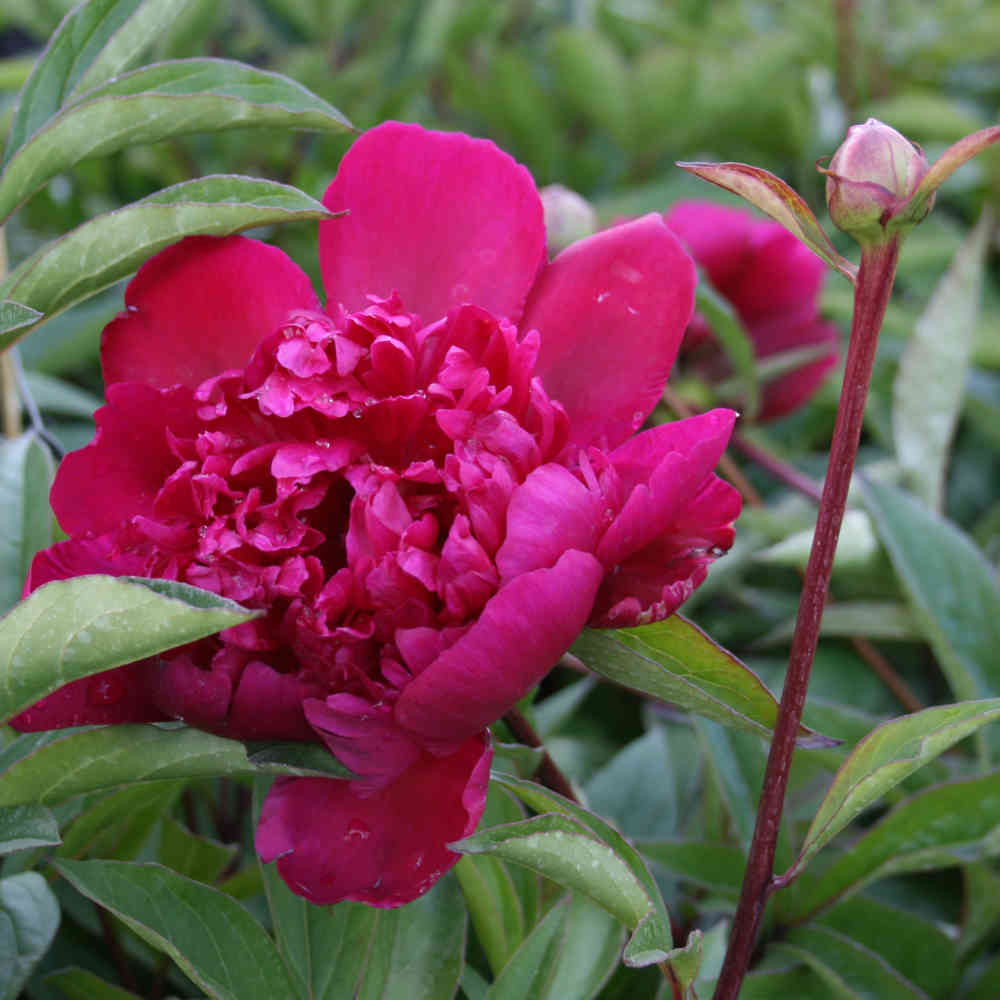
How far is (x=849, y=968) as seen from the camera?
1.77ft

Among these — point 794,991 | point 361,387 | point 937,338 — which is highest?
point 361,387

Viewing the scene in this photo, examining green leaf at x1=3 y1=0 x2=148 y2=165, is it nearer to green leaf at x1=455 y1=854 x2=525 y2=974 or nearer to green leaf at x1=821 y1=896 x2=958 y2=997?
green leaf at x1=455 y1=854 x2=525 y2=974

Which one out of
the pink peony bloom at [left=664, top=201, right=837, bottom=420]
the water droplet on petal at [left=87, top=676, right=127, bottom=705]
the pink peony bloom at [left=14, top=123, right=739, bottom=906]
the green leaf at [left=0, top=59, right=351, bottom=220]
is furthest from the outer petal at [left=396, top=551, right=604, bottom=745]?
the pink peony bloom at [left=664, top=201, right=837, bottom=420]

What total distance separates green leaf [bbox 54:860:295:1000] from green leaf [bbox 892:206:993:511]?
60cm

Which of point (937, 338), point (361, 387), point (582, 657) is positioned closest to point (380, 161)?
point (361, 387)

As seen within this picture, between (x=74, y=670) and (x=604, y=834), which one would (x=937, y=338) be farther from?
(x=74, y=670)

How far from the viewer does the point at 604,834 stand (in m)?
0.42

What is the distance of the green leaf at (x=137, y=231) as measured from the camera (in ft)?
1.41

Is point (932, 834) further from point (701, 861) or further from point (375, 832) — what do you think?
point (375, 832)

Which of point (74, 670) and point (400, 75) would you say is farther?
point (400, 75)

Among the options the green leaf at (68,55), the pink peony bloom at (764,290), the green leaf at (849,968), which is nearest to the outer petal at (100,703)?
the green leaf at (68,55)

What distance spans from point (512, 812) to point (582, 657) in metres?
0.11

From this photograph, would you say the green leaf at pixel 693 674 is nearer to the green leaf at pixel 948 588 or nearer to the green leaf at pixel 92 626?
the green leaf at pixel 92 626

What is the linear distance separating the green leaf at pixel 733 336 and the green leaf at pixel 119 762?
439 millimetres
